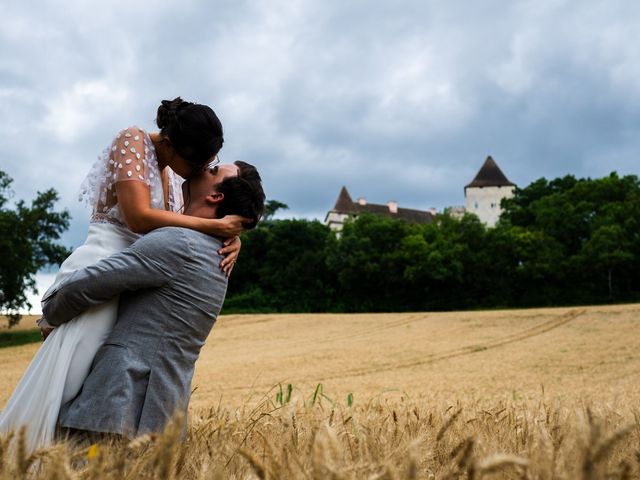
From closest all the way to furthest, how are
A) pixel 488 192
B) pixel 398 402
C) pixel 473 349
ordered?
pixel 398 402, pixel 473 349, pixel 488 192

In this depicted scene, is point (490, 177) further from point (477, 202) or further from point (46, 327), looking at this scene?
point (46, 327)

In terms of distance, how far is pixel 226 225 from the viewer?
3.02 m

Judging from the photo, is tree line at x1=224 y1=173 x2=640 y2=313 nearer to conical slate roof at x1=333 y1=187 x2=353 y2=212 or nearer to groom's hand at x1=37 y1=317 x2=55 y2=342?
conical slate roof at x1=333 y1=187 x2=353 y2=212

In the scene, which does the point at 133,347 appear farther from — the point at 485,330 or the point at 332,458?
the point at 485,330

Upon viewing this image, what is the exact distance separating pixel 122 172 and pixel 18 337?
129 feet

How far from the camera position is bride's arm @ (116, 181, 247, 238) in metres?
2.97

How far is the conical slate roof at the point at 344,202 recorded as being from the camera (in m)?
96.4

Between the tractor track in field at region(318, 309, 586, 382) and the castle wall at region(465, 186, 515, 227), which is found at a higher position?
the castle wall at region(465, 186, 515, 227)

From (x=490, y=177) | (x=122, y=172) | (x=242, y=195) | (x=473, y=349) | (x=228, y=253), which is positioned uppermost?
(x=490, y=177)

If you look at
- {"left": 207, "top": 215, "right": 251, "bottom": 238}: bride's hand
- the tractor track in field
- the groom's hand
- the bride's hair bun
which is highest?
the bride's hair bun

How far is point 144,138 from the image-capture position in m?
3.19

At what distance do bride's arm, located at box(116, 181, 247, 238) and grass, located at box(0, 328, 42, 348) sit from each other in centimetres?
3522

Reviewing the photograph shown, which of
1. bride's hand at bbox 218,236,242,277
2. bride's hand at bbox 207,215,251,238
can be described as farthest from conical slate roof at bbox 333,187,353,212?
→ bride's hand at bbox 207,215,251,238

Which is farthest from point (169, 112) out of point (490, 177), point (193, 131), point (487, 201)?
point (490, 177)
